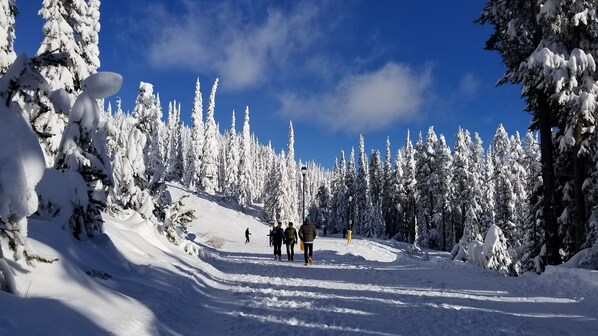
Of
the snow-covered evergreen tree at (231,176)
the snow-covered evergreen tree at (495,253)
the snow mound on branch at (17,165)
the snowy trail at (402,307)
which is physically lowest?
the snowy trail at (402,307)

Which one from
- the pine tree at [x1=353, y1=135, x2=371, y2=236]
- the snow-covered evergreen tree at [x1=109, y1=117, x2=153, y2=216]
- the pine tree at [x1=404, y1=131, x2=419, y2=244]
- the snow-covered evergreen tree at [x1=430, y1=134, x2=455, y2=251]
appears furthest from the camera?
the pine tree at [x1=353, y1=135, x2=371, y2=236]

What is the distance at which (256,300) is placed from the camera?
25.9ft

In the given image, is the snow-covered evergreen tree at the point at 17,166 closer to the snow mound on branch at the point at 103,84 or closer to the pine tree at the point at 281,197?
the snow mound on branch at the point at 103,84

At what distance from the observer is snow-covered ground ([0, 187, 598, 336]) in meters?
4.69

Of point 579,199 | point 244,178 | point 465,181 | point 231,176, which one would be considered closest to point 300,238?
point 579,199

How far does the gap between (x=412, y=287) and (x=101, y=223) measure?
6.98 metres

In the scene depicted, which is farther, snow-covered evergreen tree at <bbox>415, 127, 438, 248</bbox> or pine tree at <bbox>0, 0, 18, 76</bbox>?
snow-covered evergreen tree at <bbox>415, 127, 438, 248</bbox>

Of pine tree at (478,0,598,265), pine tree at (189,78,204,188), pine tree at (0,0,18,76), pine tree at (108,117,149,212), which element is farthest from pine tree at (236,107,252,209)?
pine tree at (478,0,598,265)

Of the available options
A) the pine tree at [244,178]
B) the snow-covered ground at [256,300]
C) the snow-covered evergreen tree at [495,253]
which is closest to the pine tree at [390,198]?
the pine tree at [244,178]

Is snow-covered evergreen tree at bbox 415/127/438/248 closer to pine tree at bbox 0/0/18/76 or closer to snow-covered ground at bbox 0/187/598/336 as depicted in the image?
snow-covered ground at bbox 0/187/598/336

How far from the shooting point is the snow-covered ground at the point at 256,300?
4.69m

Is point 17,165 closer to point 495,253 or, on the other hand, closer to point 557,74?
point 557,74

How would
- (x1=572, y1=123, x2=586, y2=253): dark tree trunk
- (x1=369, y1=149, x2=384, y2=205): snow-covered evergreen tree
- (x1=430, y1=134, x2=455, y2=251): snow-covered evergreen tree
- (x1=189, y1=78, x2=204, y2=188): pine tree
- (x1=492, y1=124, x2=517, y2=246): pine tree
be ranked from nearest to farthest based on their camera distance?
(x1=572, y1=123, x2=586, y2=253): dark tree trunk < (x1=492, y1=124, x2=517, y2=246): pine tree < (x1=430, y1=134, x2=455, y2=251): snow-covered evergreen tree < (x1=189, y1=78, x2=204, y2=188): pine tree < (x1=369, y1=149, x2=384, y2=205): snow-covered evergreen tree

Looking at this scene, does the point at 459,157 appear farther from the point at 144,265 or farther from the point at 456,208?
the point at 144,265
